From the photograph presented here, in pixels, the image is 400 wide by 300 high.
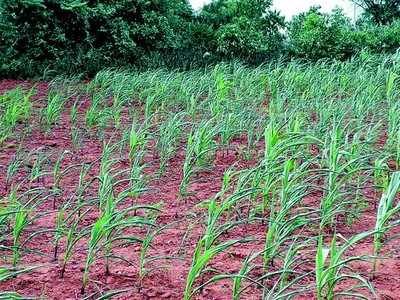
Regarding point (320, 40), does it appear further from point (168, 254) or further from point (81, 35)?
point (168, 254)

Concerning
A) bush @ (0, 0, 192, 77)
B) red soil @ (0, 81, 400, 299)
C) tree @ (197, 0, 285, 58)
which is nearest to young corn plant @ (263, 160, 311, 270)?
red soil @ (0, 81, 400, 299)

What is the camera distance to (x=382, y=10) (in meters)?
19.5

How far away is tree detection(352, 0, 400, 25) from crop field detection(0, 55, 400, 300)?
13216mm

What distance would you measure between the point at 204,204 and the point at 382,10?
57.9 feet

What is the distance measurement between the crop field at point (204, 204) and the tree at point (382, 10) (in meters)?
13.2

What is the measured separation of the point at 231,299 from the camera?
7.61 feet

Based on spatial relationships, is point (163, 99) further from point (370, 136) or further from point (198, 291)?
point (198, 291)

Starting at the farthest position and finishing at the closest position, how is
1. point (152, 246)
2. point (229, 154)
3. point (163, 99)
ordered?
point (163, 99) → point (229, 154) → point (152, 246)

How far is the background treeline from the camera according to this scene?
10133 mm

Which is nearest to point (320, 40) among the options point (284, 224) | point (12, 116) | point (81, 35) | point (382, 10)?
point (81, 35)

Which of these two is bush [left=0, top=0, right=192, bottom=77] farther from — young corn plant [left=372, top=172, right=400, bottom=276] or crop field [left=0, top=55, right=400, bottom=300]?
young corn plant [left=372, top=172, right=400, bottom=276]

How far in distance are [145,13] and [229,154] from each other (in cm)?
673

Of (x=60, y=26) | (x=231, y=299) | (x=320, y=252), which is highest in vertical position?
(x=60, y=26)

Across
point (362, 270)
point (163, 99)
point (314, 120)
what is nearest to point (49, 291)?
point (362, 270)
